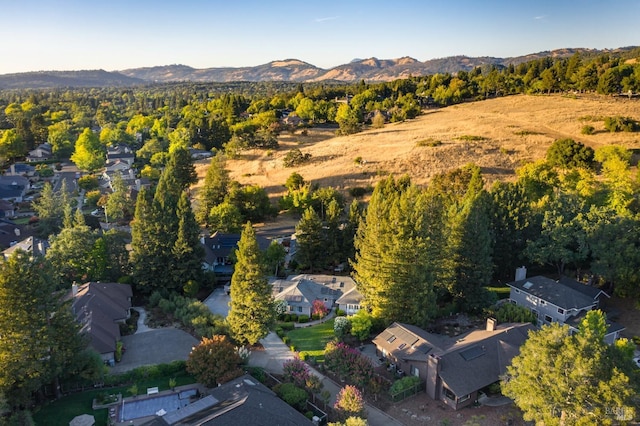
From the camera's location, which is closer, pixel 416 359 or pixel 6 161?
pixel 416 359

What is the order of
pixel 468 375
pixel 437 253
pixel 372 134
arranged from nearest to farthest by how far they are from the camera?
pixel 468 375
pixel 437 253
pixel 372 134

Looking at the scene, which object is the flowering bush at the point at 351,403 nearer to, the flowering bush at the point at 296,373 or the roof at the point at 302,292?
the flowering bush at the point at 296,373

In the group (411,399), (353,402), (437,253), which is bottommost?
(411,399)

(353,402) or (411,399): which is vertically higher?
(353,402)

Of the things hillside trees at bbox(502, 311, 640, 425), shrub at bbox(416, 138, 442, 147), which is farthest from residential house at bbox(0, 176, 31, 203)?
hillside trees at bbox(502, 311, 640, 425)

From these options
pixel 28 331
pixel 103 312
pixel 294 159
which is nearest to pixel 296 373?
pixel 28 331

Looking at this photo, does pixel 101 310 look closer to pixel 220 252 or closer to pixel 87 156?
pixel 220 252

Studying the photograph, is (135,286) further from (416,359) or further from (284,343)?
(416,359)

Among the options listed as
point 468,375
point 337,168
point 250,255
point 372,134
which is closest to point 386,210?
point 250,255
